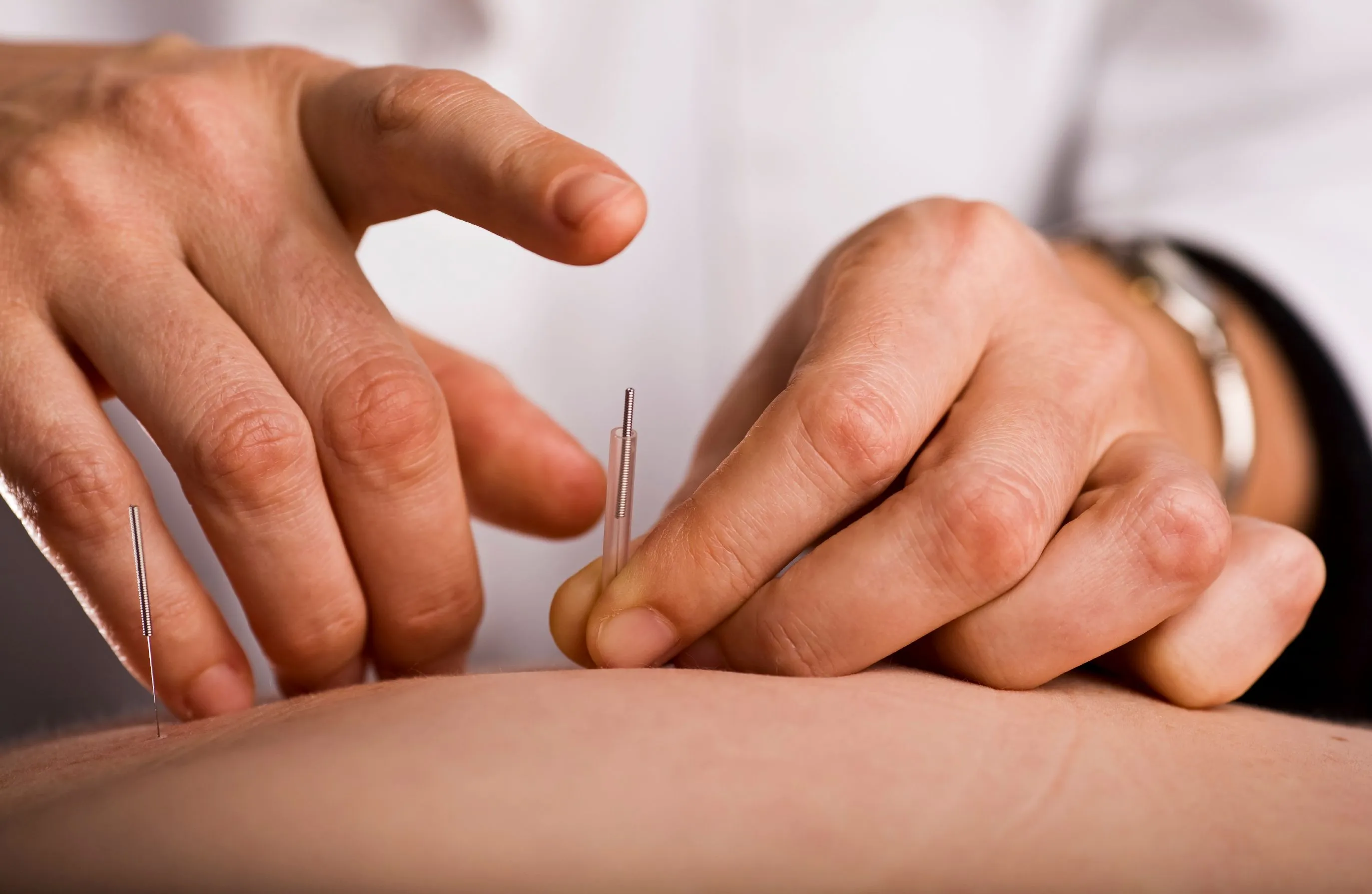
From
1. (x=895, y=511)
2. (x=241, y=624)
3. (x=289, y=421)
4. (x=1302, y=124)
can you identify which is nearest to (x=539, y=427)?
(x=289, y=421)

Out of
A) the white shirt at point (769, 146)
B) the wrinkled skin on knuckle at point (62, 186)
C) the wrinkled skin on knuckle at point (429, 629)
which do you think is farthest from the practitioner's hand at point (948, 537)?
the white shirt at point (769, 146)

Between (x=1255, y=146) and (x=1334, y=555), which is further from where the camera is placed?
(x=1255, y=146)

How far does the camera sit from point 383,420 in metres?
0.61

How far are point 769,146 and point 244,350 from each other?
78 cm

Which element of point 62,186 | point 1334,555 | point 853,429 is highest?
point 62,186

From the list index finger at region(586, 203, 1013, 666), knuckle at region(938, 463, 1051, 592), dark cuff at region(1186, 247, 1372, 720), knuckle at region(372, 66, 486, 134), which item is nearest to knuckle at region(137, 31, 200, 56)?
knuckle at region(372, 66, 486, 134)

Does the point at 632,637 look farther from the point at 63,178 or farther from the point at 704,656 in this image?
the point at 63,178

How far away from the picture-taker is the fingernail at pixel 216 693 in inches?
25.5

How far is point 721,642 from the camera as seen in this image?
62cm

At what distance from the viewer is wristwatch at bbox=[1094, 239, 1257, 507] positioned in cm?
92

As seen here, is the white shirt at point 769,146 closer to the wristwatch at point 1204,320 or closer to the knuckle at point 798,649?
the wristwatch at point 1204,320

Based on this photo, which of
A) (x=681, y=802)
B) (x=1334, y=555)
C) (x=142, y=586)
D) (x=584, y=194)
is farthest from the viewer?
(x=1334, y=555)

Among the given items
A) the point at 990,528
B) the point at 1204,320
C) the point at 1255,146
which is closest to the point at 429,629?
the point at 990,528

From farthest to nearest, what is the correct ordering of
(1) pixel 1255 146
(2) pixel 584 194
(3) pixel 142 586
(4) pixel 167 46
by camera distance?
(1) pixel 1255 146 < (4) pixel 167 46 < (3) pixel 142 586 < (2) pixel 584 194
